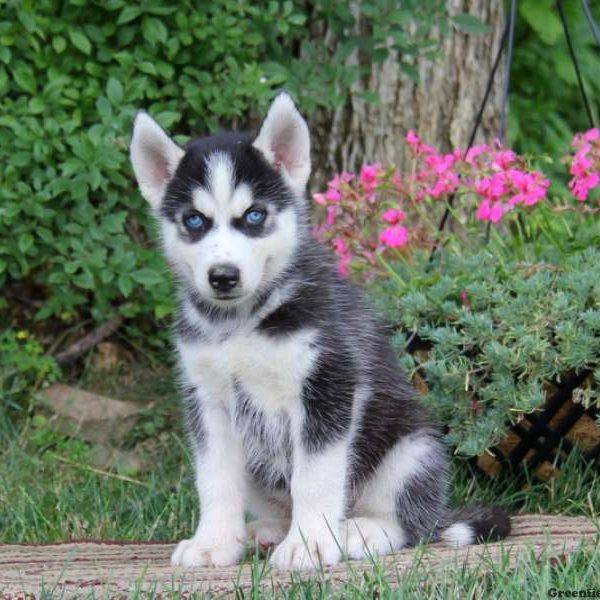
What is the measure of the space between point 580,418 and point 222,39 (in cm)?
252

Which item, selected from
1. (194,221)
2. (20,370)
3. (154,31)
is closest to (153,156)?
(194,221)

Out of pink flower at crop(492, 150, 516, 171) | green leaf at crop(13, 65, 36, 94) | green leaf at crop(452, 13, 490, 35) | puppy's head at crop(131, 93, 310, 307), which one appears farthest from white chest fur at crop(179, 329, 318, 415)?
green leaf at crop(452, 13, 490, 35)

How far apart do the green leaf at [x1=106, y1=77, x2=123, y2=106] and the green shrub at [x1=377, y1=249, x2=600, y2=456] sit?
169 cm

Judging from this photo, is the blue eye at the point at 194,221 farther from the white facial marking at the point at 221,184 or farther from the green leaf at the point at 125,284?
the green leaf at the point at 125,284

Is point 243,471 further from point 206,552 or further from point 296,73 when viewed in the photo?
point 296,73

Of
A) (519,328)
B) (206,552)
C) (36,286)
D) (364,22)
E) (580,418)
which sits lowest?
(36,286)

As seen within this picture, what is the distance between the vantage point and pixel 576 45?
28.4 ft

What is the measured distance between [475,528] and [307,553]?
2.37ft

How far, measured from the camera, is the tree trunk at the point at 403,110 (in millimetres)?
6047

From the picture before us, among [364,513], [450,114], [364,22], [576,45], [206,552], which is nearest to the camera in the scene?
[206,552]

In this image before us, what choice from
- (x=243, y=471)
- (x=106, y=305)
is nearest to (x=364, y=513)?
(x=243, y=471)

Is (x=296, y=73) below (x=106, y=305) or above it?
above

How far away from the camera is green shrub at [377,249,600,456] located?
A: 13.3 feet

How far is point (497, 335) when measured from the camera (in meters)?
4.18
